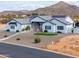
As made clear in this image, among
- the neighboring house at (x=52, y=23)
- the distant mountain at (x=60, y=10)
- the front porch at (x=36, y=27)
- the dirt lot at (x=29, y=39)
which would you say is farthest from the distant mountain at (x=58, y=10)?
the dirt lot at (x=29, y=39)

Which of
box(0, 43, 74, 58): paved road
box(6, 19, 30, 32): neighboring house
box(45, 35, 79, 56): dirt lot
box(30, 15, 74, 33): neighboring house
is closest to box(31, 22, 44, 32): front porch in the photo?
box(30, 15, 74, 33): neighboring house

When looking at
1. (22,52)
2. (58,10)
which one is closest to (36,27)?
(58,10)

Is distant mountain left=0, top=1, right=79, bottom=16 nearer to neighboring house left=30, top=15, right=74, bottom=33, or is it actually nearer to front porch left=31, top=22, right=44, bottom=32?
neighboring house left=30, top=15, right=74, bottom=33

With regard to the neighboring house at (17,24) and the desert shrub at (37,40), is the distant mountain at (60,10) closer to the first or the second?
the neighboring house at (17,24)

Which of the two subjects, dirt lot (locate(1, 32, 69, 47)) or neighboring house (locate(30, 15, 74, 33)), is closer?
neighboring house (locate(30, 15, 74, 33))

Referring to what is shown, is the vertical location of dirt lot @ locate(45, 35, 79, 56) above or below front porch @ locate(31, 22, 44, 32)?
below

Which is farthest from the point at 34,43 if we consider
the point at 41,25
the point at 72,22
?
the point at 72,22

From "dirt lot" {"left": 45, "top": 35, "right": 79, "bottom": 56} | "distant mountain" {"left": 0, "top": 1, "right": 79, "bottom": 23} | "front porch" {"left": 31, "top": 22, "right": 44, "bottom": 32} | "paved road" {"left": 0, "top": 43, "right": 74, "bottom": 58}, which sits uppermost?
"distant mountain" {"left": 0, "top": 1, "right": 79, "bottom": 23}

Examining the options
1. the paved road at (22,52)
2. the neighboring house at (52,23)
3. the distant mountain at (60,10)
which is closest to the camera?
the distant mountain at (60,10)

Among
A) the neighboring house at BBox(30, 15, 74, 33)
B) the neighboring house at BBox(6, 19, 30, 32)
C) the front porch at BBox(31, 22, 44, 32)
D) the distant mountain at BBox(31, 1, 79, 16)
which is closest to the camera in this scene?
the distant mountain at BBox(31, 1, 79, 16)
